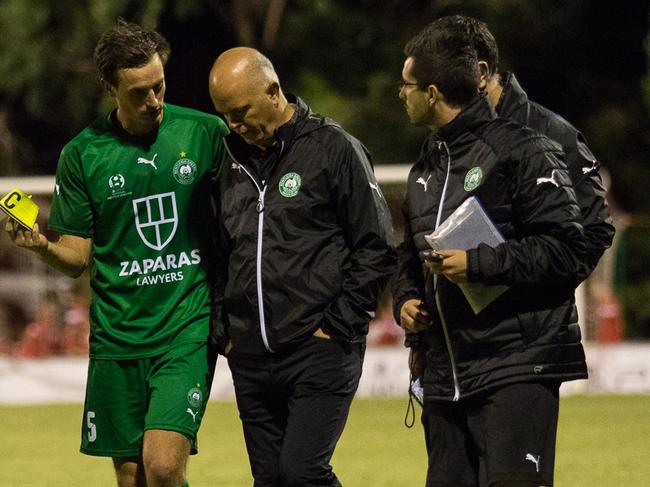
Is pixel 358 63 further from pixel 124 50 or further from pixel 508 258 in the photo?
pixel 508 258

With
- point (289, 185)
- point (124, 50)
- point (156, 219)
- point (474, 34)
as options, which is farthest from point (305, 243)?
point (124, 50)

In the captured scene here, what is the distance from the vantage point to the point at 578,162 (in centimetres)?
523

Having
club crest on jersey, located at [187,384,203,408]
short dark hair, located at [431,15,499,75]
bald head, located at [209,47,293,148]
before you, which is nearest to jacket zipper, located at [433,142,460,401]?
short dark hair, located at [431,15,499,75]

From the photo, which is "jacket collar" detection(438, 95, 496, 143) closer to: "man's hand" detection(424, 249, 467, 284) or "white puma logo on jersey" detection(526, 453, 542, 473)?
"man's hand" detection(424, 249, 467, 284)

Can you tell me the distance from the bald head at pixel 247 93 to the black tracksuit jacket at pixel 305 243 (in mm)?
94

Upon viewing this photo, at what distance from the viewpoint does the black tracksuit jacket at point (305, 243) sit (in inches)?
209

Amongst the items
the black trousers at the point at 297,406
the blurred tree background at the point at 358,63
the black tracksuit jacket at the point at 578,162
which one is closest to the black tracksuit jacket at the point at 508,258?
the black tracksuit jacket at the point at 578,162

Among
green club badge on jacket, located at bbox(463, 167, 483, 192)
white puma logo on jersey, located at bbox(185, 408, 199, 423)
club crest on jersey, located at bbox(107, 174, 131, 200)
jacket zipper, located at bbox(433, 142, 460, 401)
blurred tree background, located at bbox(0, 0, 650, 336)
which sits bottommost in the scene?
white puma logo on jersey, located at bbox(185, 408, 199, 423)

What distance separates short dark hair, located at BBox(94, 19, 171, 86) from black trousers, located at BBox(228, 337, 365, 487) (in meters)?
1.24

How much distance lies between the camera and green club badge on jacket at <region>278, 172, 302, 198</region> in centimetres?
534

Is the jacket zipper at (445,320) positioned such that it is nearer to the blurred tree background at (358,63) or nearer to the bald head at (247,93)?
the bald head at (247,93)

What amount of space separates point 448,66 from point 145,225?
5.04 feet

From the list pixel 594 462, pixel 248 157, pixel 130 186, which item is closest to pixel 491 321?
pixel 248 157

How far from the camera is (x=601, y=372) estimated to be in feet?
44.3
